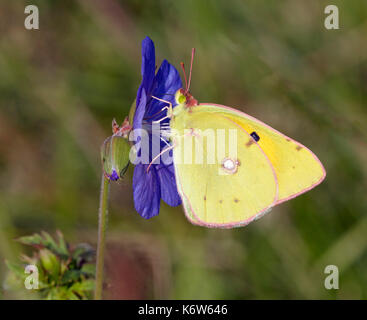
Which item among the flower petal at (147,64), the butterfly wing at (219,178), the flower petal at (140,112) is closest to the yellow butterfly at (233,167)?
the butterfly wing at (219,178)

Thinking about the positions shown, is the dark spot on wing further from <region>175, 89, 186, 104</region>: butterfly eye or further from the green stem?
the green stem

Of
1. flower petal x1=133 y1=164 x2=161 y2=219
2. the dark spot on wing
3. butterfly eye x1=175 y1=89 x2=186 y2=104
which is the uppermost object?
butterfly eye x1=175 y1=89 x2=186 y2=104

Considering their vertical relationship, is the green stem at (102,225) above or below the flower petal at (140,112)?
below

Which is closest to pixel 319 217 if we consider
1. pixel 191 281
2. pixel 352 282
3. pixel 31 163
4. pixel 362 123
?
pixel 352 282

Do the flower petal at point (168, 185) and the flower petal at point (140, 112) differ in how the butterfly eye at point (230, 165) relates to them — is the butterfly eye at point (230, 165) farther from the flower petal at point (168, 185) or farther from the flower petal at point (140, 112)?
the flower petal at point (140, 112)

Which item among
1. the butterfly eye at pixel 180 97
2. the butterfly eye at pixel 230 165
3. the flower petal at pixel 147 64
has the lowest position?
the butterfly eye at pixel 230 165

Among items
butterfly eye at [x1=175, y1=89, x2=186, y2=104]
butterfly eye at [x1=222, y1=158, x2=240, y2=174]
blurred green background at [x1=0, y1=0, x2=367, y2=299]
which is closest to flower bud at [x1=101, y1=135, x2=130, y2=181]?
butterfly eye at [x1=175, y1=89, x2=186, y2=104]

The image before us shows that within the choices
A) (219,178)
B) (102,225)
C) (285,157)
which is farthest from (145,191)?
(285,157)
